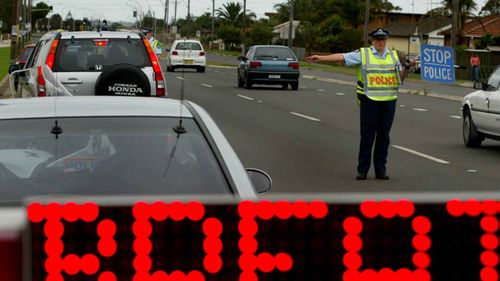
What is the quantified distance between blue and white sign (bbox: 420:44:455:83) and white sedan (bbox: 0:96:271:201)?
13072 mm

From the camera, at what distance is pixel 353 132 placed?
66.1 feet

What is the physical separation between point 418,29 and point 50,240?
125776mm

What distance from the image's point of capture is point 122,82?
41.3ft

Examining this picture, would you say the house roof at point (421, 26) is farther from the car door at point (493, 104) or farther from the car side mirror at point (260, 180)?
the car side mirror at point (260, 180)

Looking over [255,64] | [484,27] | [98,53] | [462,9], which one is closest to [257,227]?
[98,53]

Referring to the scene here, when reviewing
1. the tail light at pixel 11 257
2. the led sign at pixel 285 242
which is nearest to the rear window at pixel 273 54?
the led sign at pixel 285 242

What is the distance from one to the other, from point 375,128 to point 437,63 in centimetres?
578

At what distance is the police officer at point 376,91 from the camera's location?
13.2 m

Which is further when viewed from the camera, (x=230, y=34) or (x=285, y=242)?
(x=230, y=34)

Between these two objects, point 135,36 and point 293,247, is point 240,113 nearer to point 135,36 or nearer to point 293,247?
point 135,36

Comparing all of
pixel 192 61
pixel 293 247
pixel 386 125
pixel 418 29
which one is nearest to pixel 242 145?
pixel 386 125

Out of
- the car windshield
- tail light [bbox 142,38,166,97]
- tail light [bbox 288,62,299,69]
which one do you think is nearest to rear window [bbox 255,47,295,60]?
tail light [bbox 288,62,299,69]

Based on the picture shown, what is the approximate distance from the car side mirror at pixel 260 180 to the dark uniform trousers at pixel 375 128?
7.61 metres

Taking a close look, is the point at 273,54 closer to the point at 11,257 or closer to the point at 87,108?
the point at 87,108
